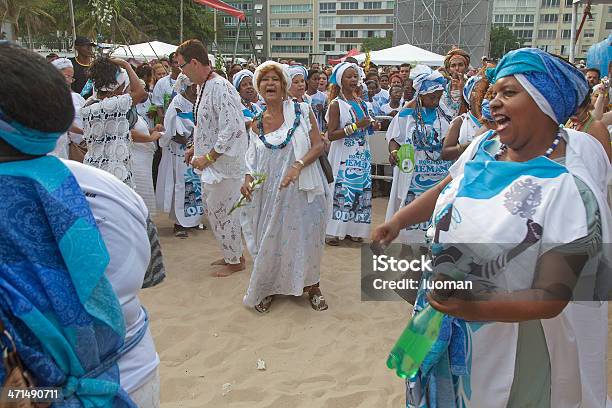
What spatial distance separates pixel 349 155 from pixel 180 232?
2391mm

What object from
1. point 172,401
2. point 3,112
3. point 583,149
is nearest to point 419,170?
point 172,401

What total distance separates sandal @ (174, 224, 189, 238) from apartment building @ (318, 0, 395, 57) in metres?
95.7

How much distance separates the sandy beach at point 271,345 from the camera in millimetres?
3484

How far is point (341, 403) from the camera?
11.1 ft

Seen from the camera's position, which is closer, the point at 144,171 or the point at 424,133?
the point at 424,133

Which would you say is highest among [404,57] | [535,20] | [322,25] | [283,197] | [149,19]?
[322,25]

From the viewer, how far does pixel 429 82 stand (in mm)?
5363

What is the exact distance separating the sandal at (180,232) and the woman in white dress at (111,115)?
1.69m

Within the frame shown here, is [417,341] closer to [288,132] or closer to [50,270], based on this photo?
[50,270]

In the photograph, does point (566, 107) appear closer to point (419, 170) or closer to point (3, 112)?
point (3, 112)

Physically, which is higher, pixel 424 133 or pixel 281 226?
pixel 424 133

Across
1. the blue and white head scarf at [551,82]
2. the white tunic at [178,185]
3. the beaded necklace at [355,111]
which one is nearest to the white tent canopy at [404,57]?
the beaded necklace at [355,111]

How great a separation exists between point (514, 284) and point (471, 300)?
0.14m

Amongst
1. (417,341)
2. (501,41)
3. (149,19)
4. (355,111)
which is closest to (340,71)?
(355,111)
